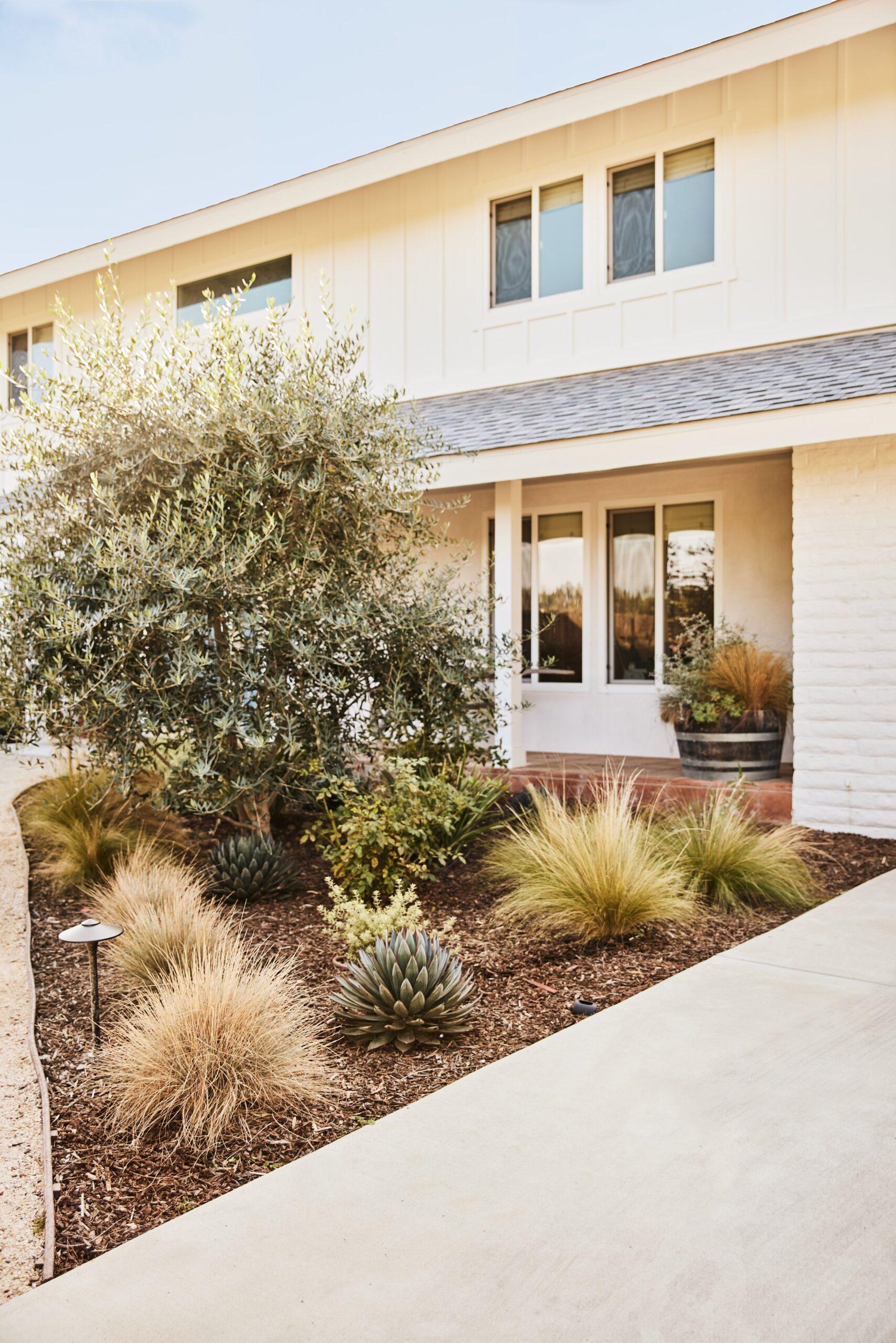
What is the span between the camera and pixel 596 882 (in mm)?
5062

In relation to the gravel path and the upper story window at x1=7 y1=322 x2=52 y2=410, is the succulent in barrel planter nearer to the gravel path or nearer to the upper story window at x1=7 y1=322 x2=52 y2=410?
the gravel path

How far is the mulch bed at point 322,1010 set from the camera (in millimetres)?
2822

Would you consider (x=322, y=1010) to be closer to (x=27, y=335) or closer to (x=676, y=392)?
(x=676, y=392)

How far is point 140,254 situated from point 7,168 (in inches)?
1004

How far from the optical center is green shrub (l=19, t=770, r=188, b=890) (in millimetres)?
6375

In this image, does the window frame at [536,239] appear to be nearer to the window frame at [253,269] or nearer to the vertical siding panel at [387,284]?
the vertical siding panel at [387,284]

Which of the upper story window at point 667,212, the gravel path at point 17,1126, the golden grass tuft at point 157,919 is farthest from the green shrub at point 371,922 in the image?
the upper story window at point 667,212

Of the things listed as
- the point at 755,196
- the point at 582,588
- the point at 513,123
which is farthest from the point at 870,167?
the point at 582,588

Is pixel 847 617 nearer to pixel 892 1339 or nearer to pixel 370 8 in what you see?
pixel 892 1339

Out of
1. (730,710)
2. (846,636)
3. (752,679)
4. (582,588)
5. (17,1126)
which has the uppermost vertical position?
(582,588)

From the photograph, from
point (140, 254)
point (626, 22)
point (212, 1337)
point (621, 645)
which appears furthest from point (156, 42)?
point (212, 1337)

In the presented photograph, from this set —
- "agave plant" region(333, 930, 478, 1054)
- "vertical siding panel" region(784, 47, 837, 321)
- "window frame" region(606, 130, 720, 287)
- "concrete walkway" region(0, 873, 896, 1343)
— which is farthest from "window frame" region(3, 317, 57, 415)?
"concrete walkway" region(0, 873, 896, 1343)

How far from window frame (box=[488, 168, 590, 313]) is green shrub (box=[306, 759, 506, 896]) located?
18.1 ft

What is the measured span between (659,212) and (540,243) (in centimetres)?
125
